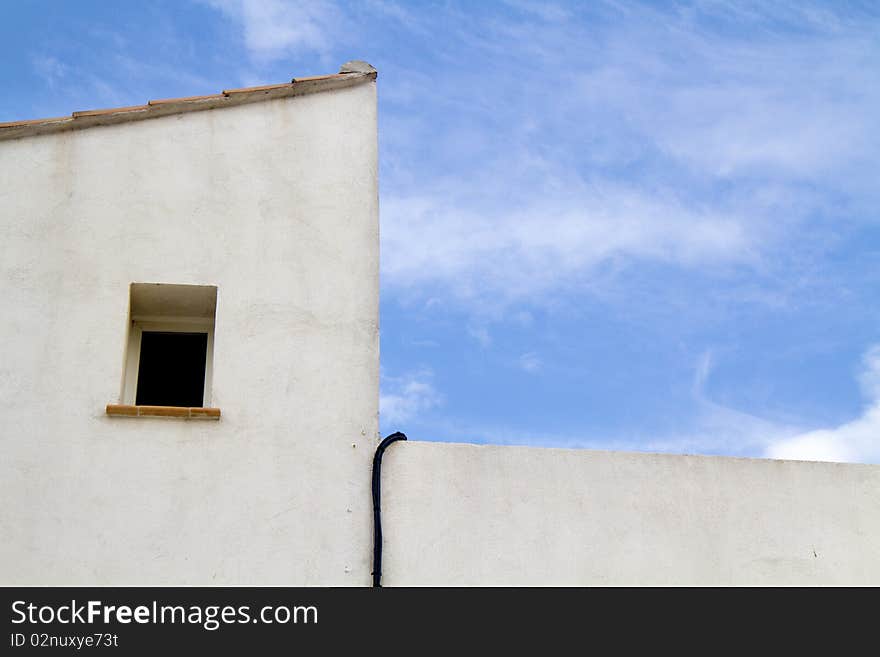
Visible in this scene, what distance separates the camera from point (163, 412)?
23.0 feet

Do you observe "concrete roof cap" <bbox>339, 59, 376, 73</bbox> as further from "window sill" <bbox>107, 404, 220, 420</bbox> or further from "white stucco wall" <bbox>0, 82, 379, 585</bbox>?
"window sill" <bbox>107, 404, 220, 420</bbox>

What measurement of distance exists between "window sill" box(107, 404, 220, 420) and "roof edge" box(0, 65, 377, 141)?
235 centimetres

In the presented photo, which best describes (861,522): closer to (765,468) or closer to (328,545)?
(765,468)

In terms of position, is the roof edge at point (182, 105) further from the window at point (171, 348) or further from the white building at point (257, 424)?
the window at point (171, 348)

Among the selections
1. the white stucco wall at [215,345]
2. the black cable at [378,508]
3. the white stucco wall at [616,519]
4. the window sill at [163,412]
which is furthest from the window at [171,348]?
the white stucco wall at [616,519]

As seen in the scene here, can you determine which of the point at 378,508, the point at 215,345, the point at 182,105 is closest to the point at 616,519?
the point at 378,508

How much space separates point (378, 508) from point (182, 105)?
3485mm

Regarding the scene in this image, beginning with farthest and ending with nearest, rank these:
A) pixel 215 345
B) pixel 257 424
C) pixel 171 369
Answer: pixel 171 369
pixel 215 345
pixel 257 424

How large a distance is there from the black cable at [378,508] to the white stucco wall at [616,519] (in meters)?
0.06

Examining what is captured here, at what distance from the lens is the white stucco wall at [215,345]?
671 centimetres

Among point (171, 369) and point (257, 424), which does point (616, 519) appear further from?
point (171, 369)

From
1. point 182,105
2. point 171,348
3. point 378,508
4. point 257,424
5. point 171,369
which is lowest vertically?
point 378,508

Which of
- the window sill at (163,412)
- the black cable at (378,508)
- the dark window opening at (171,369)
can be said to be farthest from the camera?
the dark window opening at (171,369)
